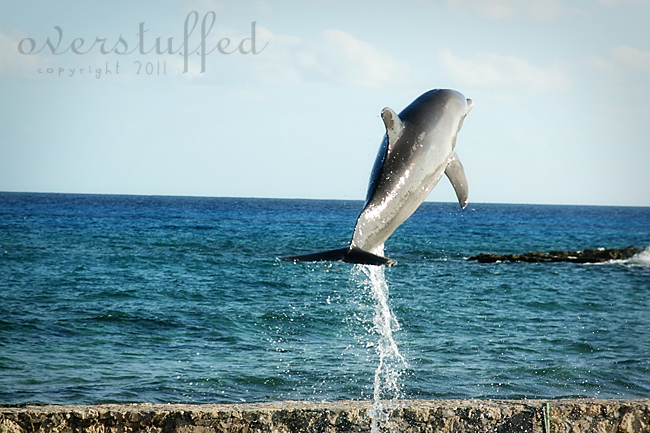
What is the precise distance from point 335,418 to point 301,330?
976cm

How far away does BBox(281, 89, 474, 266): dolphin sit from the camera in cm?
462

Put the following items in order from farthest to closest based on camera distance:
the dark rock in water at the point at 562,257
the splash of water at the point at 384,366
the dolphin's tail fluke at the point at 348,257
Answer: the dark rock in water at the point at 562,257
the splash of water at the point at 384,366
the dolphin's tail fluke at the point at 348,257

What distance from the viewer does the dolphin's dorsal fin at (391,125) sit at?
461cm

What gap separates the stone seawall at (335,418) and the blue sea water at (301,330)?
4.46m

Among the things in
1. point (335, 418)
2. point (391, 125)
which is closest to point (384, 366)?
point (335, 418)

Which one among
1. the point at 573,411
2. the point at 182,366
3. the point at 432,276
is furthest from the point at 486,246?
the point at 573,411

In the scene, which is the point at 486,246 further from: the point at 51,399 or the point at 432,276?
the point at 51,399

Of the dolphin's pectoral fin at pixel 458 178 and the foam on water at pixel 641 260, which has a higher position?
the dolphin's pectoral fin at pixel 458 178

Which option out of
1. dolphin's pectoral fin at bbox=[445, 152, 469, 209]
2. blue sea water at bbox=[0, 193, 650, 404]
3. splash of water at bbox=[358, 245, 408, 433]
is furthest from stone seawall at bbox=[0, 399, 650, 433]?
blue sea water at bbox=[0, 193, 650, 404]

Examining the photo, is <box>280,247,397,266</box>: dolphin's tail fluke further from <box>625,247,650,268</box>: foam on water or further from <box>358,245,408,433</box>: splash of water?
<box>625,247,650,268</box>: foam on water

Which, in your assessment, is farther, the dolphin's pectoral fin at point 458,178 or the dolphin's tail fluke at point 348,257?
the dolphin's pectoral fin at point 458,178

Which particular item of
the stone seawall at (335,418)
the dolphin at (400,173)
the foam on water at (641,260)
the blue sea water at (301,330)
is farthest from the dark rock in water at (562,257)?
the dolphin at (400,173)

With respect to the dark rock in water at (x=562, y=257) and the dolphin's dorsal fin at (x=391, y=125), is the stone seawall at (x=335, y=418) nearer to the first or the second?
the dolphin's dorsal fin at (x=391, y=125)

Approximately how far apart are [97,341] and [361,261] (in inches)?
434
